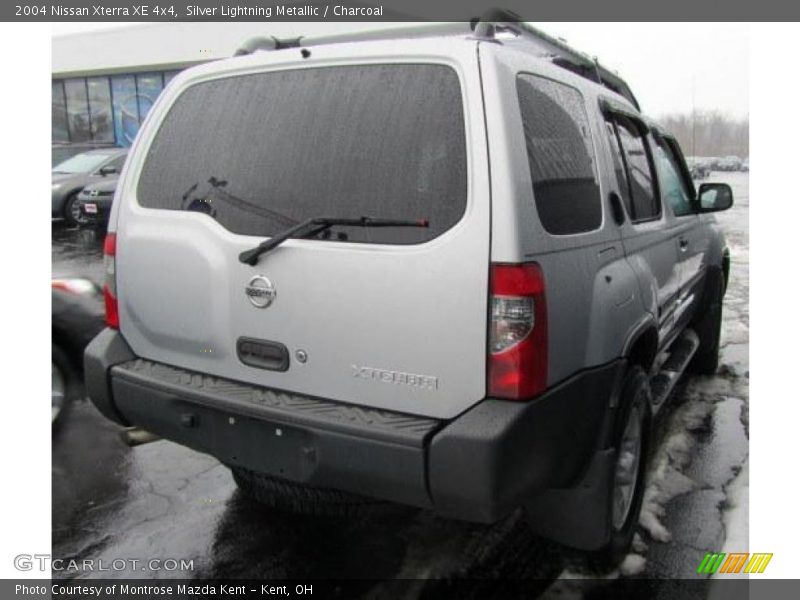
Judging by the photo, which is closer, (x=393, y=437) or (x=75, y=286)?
(x=393, y=437)

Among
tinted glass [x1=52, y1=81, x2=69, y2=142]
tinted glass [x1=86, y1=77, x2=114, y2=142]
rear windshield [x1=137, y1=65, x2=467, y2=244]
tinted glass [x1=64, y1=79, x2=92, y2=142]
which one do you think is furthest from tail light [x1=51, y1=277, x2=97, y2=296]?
tinted glass [x1=52, y1=81, x2=69, y2=142]

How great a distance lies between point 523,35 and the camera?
115 inches

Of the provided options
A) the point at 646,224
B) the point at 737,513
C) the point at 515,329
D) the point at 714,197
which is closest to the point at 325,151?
the point at 515,329

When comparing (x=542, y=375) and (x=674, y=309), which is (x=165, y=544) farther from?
(x=674, y=309)

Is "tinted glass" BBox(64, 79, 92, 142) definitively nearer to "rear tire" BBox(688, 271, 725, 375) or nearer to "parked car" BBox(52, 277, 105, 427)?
"parked car" BBox(52, 277, 105, 427)

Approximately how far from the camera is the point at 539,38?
3086 mm

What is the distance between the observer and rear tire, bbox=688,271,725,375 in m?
5.15

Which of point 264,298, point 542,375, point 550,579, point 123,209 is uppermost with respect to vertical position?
point 123,209

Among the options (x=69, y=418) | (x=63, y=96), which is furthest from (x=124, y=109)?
(x=69, y=418)

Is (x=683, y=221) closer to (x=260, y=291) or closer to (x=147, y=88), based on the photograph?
(x=260, y=291)

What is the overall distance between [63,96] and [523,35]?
2629 cm

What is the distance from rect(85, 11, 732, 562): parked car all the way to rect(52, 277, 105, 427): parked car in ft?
3.72

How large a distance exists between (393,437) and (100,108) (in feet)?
83.7

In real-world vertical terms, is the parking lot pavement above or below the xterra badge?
below
